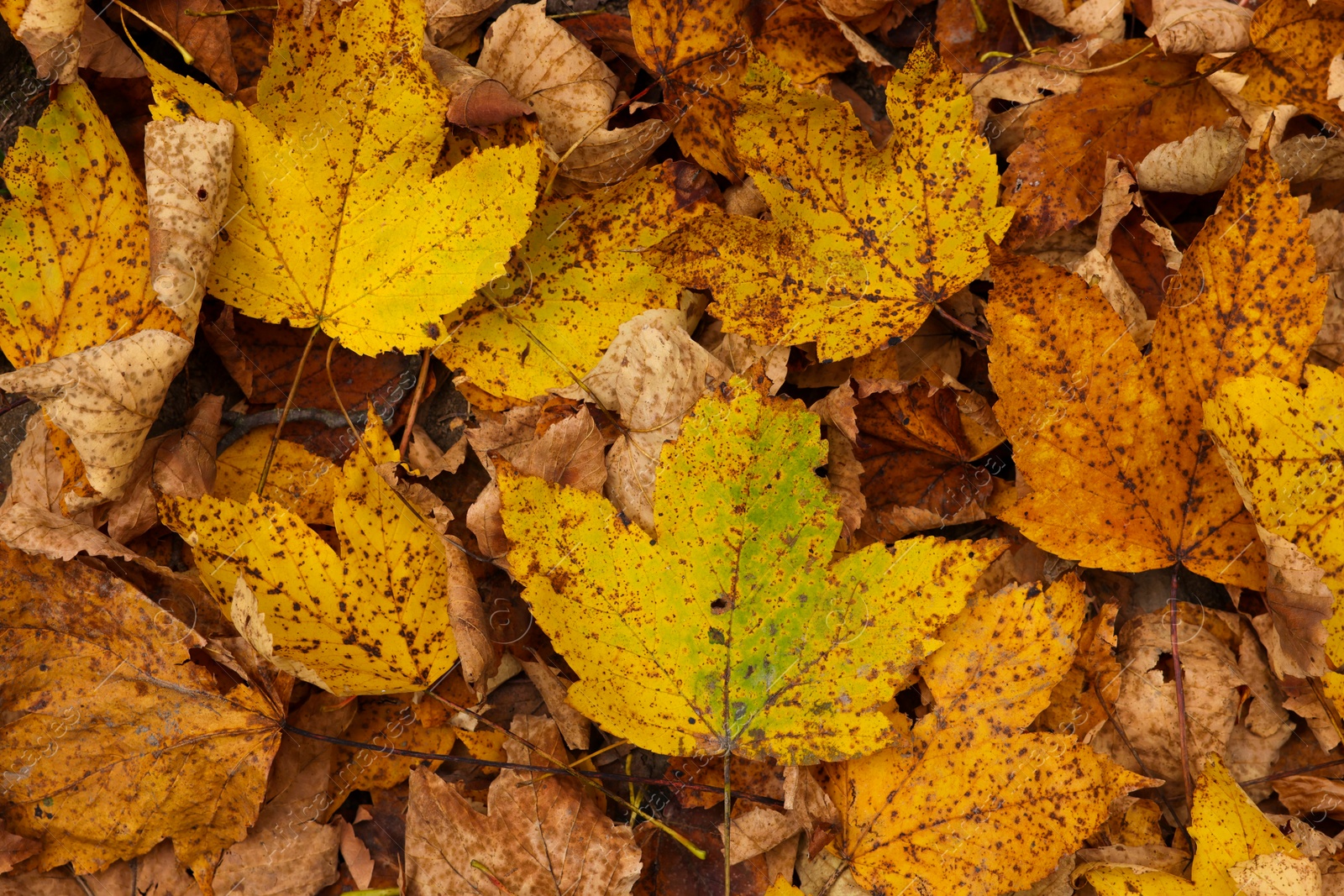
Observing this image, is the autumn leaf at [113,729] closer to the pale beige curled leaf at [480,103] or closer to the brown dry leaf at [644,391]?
the brown dry leaf at [644,391]

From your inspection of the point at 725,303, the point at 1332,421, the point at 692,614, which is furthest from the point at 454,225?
the point at 1332,421

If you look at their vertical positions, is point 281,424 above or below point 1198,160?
below

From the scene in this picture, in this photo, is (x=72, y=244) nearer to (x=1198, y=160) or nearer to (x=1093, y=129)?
(x=1093, y=129)

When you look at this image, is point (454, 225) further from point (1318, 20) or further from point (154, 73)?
point (1318, 20)

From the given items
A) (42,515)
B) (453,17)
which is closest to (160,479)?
(42,515)

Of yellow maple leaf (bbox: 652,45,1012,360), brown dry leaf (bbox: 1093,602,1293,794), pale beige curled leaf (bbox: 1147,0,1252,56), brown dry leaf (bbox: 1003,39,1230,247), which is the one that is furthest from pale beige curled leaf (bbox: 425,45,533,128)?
brown dry leaf (bbox: 1093,602,1293,794)
